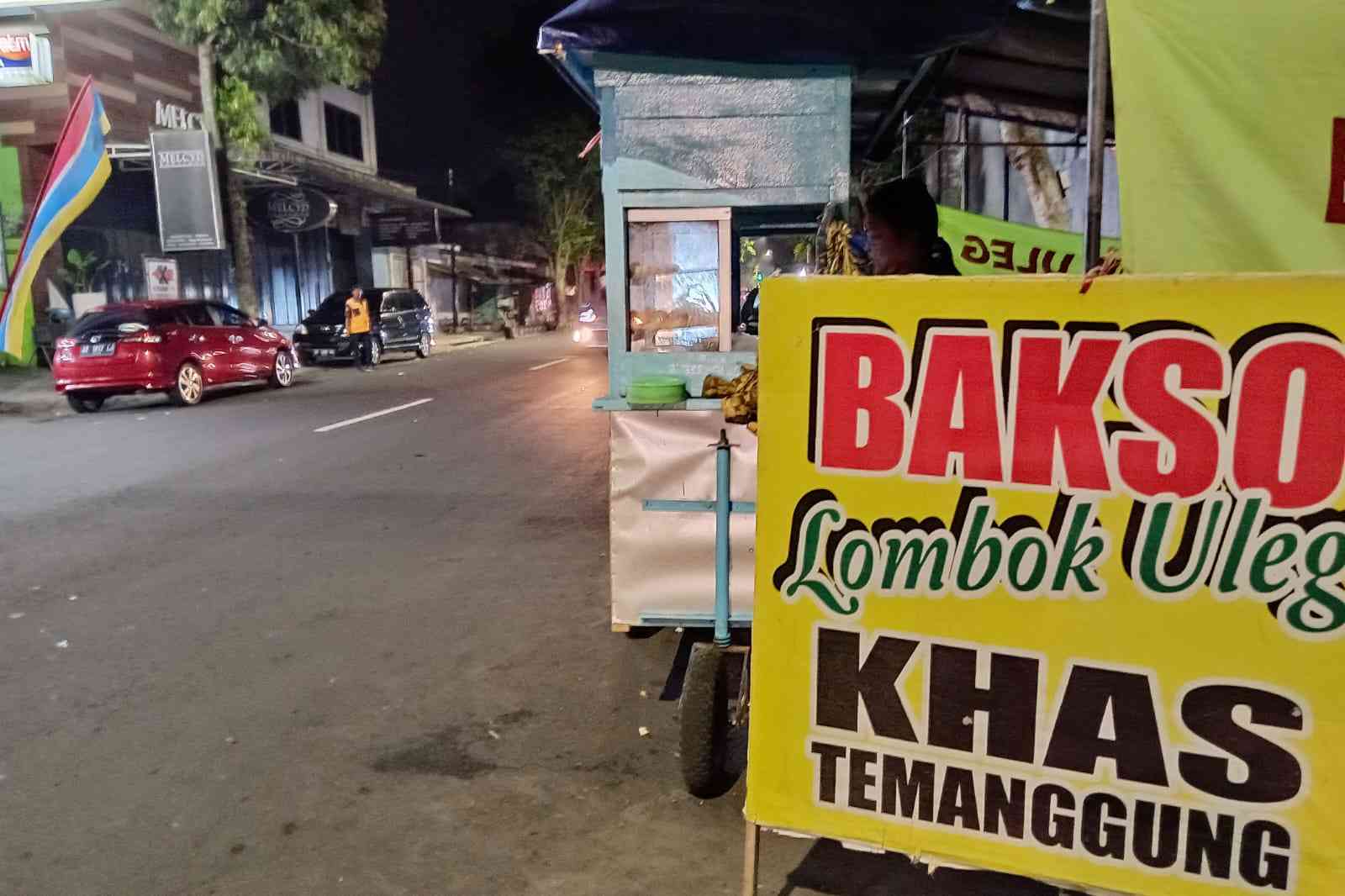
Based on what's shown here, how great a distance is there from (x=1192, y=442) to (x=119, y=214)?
24.5 metres

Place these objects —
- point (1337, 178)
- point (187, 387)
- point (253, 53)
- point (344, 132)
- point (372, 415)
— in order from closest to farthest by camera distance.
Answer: point (1337, 178), point (372, 415), point (187, 387), point (253, 53), point (344, 132)

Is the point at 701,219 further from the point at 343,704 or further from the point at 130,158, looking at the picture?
the point at 130,158

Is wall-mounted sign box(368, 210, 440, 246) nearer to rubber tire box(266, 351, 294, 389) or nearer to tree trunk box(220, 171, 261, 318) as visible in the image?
tree trunk box(220, 171, 261, 318)

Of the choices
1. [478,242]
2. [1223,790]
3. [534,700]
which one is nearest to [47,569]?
[534,700]

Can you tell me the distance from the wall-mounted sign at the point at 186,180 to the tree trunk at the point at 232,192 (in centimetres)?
59

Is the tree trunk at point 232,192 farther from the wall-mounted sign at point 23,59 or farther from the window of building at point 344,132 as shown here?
the window of building at point 344,132

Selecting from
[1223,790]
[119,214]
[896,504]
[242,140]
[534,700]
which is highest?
[242,140]

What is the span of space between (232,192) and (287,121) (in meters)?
9.32

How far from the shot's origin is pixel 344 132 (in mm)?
33688

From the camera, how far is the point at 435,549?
646 centimetres

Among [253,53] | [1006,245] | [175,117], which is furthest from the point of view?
[175,117]

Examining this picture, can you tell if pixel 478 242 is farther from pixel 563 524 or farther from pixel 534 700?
pixel 534 700

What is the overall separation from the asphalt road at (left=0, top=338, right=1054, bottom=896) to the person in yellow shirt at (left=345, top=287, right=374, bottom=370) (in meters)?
12.1

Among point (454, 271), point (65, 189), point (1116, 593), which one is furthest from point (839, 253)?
point (454, 271)
